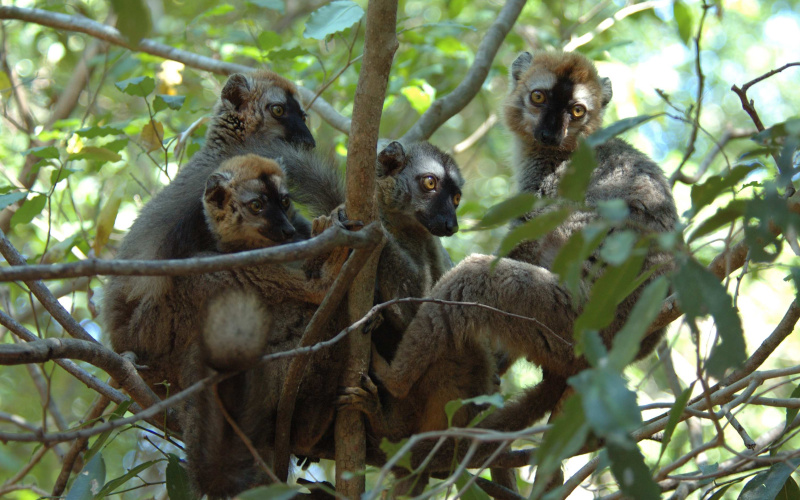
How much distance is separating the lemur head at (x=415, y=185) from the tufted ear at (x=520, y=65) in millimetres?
1992

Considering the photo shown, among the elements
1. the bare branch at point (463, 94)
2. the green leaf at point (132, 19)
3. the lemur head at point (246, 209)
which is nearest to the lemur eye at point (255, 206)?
the lemur head at point (246, 209)

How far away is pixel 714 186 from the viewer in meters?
2.83

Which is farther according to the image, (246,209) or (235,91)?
(235,91)

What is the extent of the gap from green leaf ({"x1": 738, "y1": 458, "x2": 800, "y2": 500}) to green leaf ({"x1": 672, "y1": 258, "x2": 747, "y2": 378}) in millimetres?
2016

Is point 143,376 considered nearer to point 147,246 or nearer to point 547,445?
point 147,246

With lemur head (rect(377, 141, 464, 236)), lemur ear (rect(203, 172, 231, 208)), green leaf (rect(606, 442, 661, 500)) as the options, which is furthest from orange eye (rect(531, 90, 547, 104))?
green leaf (rect(606, 442, 661, 500))

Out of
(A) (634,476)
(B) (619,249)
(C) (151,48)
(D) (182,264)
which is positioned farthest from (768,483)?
(C) (151,48)

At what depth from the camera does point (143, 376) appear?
201 inches

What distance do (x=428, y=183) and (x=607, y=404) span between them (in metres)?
3.92

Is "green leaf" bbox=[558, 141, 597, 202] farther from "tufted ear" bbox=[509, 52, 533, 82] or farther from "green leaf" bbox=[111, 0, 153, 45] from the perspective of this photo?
"tufted ear" bbox=[509, 52, 533, 82]

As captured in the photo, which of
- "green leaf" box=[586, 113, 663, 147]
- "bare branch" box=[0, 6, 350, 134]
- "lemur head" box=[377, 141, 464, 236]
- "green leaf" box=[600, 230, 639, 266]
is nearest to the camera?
"green leaf" box=[600, 230, 639, 266]

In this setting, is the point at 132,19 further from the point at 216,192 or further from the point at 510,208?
the point at 216,192

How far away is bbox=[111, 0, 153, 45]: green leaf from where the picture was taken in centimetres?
194

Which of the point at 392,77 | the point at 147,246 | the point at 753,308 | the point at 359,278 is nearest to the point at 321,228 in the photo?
the point at 359,278
